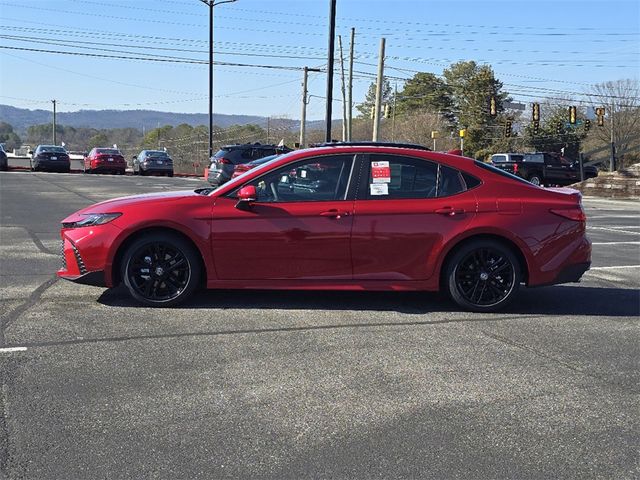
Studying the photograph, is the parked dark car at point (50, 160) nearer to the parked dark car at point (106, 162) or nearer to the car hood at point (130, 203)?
the parked dark car at point (106, 162)

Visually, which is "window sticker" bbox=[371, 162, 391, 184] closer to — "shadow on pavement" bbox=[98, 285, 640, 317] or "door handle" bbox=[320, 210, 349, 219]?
"door handle" bbox=[320, 210, 349, 219]

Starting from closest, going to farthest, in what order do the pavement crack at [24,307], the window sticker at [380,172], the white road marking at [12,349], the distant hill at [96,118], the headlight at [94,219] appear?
1. the white road marking at [12,349]
2. the pavement crack at [24,307]
3. the headlight at [94,219]
4. the window sticker at [380,172]
5. the distant hill at [96,118]

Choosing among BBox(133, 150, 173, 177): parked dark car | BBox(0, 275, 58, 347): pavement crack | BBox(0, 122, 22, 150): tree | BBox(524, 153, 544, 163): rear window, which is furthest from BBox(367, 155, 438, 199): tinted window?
BBox(0, 122, 22, 150): tree

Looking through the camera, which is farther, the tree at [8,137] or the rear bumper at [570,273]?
the tree at [8,137]

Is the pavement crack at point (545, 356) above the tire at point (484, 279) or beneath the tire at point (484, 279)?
beneath

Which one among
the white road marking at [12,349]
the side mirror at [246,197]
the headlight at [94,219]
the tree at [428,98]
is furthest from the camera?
the tree at [428,98]

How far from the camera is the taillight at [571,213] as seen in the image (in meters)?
6.35

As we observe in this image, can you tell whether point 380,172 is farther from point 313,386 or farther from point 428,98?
point 428,98

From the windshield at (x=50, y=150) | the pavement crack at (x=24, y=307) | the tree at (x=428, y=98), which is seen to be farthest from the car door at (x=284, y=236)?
A: the tree at (x=428, y=98)

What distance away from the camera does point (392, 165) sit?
249 inches

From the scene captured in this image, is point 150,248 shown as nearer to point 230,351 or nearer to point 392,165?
point 230,351

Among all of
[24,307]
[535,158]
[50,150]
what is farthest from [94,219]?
[50,150]

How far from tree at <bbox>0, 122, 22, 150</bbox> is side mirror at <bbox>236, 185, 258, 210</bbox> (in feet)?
469

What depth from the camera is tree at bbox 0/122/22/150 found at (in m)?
138
